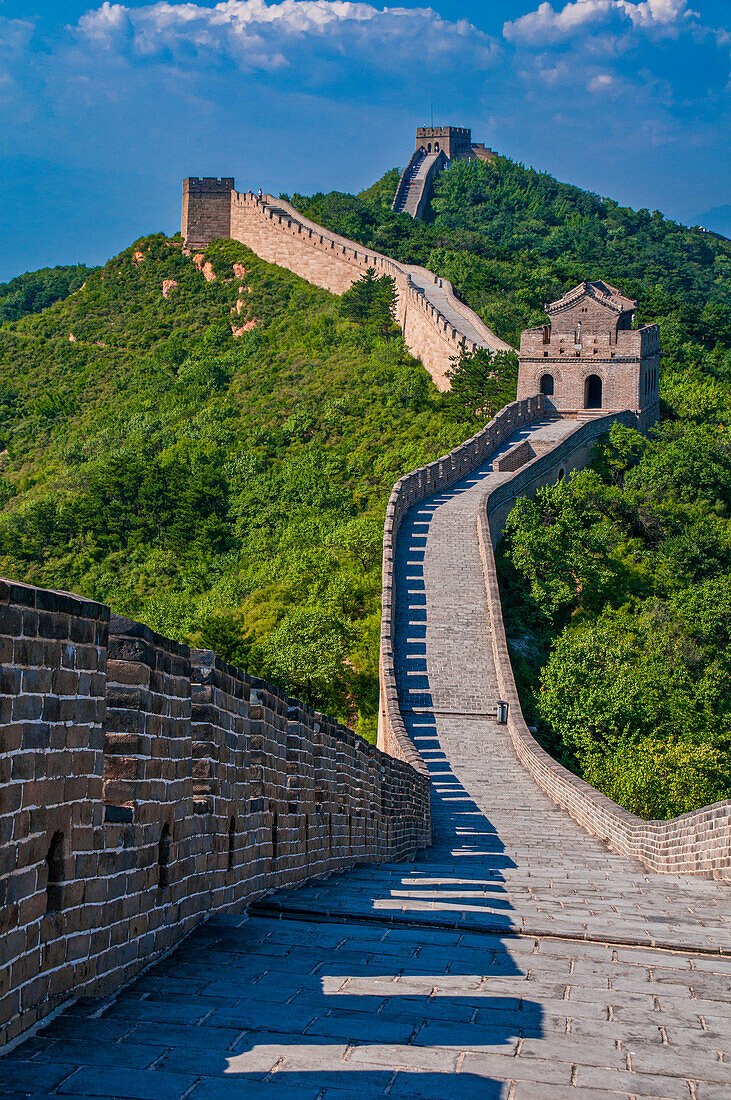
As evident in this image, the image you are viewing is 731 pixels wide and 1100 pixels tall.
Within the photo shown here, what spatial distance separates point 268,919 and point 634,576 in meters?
24.1

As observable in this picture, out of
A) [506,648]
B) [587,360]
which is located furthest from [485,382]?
[506,648]

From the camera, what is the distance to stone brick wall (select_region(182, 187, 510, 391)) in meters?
42.9

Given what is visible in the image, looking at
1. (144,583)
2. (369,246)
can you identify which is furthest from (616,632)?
(369,246)

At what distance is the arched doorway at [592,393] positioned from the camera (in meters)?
38.4

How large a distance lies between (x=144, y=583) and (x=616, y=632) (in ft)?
52.8

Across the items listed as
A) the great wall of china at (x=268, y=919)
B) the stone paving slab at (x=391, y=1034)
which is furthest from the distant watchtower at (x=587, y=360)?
the stone paving slab at (x=391, y=1034)

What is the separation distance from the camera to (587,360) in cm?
3806

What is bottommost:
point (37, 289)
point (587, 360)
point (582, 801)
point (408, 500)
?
point (582, 801)

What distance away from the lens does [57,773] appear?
15.0ft

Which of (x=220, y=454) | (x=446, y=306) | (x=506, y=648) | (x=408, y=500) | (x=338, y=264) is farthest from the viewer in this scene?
(x=338, y=264)

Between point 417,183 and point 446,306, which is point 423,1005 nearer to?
point 446,306

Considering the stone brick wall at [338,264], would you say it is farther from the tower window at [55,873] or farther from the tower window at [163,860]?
the tower window at [55,873]

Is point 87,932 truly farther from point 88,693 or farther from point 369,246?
point 369,246

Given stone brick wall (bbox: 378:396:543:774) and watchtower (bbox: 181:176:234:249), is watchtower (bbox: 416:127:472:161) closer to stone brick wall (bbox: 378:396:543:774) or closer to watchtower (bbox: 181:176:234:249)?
watchtower (bbox: 181:176:234:249)
